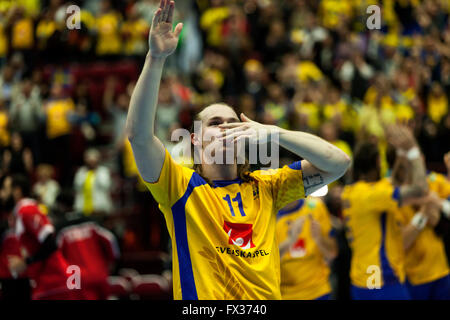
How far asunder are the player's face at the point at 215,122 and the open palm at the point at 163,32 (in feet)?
2.06

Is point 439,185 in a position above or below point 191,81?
below

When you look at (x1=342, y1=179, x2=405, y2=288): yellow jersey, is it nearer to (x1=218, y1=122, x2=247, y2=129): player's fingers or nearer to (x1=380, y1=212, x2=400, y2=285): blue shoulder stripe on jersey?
(x1=380, y1=212, x2=400, y2=285): blue shoulder stripe on jersey

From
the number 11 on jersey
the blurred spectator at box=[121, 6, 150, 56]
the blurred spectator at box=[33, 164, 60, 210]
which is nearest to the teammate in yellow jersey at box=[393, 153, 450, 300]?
the number 11 on jersey

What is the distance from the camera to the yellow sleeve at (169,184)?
11.3 feet

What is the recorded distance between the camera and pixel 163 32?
10.9 feet

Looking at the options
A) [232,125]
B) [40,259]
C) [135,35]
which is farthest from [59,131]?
[232,125]

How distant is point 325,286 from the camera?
6965 millimetres

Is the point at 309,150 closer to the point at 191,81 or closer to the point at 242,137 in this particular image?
the point at 242,137

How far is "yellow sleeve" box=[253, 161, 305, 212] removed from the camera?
3.83m

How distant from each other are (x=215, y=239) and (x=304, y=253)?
357 cm

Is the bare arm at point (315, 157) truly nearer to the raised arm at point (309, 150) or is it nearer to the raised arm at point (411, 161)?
the raised arm at point (309, 150)

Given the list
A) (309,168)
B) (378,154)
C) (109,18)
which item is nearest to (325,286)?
(378,154)

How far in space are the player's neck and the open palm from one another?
837mm
